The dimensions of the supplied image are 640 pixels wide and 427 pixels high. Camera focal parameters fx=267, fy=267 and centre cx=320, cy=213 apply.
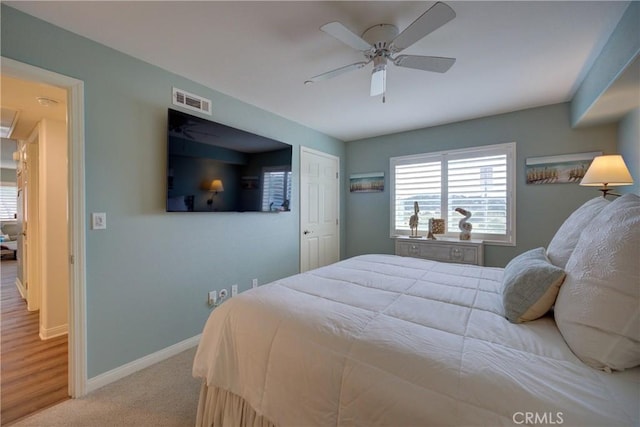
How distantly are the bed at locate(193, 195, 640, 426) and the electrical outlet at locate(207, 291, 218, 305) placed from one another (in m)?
1.23

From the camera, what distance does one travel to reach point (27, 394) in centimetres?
186

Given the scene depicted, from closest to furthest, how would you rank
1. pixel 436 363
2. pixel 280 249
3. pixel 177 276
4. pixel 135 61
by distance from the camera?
pixel 436 363, pixel 135 61, pixel 177 276, pixel 280 249

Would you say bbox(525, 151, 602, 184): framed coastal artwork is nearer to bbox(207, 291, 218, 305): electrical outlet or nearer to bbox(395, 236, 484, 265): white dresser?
bbox(395, 236, 484, 265): white dresser

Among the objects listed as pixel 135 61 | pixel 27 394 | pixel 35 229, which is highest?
pixel 135 61

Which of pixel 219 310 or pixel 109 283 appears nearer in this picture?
pixel 219 310

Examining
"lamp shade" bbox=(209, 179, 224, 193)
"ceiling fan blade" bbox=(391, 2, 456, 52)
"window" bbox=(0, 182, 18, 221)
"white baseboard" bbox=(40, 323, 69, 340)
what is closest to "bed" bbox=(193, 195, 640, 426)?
"ceiling fan blade" bbox=(391, 2, 456, 52)

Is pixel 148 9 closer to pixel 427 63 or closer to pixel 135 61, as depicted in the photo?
pixel 135 61

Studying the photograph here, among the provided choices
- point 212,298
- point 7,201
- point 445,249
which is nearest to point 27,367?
point 212,298

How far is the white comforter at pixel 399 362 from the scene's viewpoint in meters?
0.76

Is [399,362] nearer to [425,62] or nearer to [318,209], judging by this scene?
[425,62]

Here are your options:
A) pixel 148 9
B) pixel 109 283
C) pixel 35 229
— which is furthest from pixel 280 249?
pixel 35 229

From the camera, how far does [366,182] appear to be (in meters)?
4.51

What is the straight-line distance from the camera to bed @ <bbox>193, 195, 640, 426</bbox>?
0.78 metres

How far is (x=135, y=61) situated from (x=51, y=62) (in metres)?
0.53
